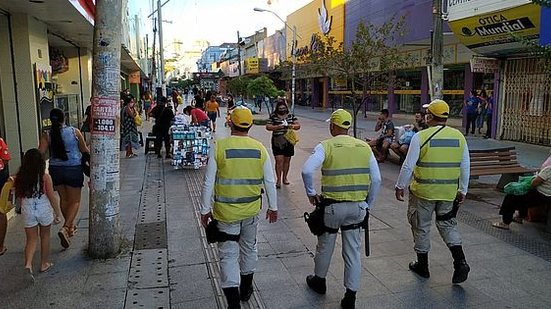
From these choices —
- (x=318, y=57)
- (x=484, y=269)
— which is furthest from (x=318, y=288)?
(x=318, y=57)

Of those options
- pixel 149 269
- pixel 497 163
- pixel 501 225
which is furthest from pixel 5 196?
pixel 497 163

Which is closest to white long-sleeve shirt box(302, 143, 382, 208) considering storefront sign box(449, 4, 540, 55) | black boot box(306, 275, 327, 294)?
black boot box(306, 275, 327, 294)

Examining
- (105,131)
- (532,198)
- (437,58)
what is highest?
(437,58)

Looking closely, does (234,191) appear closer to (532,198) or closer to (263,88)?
(532,198)

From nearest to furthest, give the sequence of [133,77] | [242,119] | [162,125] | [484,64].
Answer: [242,119]
[162,125]
[484,64]
[133,77]

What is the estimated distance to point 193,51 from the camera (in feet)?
557

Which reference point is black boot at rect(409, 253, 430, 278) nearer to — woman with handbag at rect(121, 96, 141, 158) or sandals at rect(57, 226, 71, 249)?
sandals at rect(57, 226, 71, 249)

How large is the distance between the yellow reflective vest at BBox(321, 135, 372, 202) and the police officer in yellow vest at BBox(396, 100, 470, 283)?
0.72 metres

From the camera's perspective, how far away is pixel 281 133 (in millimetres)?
8453

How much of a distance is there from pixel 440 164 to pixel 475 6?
11.1 m

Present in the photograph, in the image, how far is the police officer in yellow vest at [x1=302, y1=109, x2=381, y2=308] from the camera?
3.97 meters

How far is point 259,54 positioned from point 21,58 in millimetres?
52153

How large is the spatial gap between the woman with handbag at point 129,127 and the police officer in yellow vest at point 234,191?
30.0 feet

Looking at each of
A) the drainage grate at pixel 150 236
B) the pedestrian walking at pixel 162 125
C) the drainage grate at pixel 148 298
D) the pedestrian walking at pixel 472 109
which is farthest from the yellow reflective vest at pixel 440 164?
the pedestrian walking at pixel 472 109
